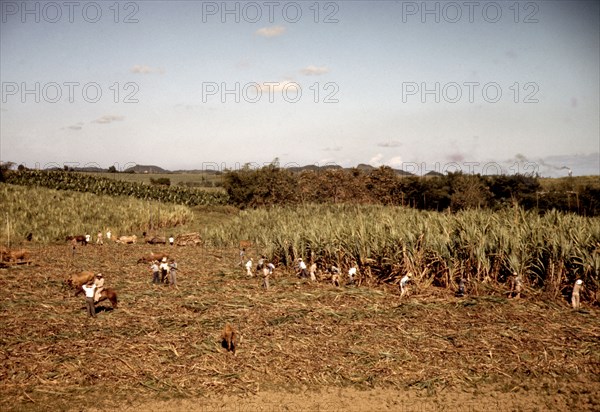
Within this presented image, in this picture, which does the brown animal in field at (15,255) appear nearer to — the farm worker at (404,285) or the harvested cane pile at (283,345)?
the harvested cane pile at (283,345)

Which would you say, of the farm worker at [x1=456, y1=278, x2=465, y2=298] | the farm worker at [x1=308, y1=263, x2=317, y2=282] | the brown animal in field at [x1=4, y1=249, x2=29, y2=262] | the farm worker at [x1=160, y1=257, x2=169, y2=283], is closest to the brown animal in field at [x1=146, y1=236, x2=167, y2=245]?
the brown animal in field at [x1=4, y1=249, x2=29, y2=262]

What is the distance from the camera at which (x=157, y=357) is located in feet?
28.8

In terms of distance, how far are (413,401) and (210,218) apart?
36479 mm

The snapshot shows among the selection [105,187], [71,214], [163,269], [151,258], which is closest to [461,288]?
[163,269]

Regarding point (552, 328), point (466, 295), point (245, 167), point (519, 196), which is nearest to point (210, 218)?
point (245, 167)

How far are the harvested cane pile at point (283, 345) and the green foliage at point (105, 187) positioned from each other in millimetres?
41893

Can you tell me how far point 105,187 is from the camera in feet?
176

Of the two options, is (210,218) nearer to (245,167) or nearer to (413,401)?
(245,167)

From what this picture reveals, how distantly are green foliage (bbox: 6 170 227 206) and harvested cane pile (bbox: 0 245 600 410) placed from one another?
4189cm

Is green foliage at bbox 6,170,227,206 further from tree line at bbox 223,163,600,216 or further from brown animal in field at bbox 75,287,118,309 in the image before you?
brown animal in field at bbox 75,287,118,309

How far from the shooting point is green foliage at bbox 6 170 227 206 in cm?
5169

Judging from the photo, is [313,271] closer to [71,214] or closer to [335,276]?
[335,276]

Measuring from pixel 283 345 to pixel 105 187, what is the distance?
167ft

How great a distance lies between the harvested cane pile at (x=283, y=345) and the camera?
25.5 ft
